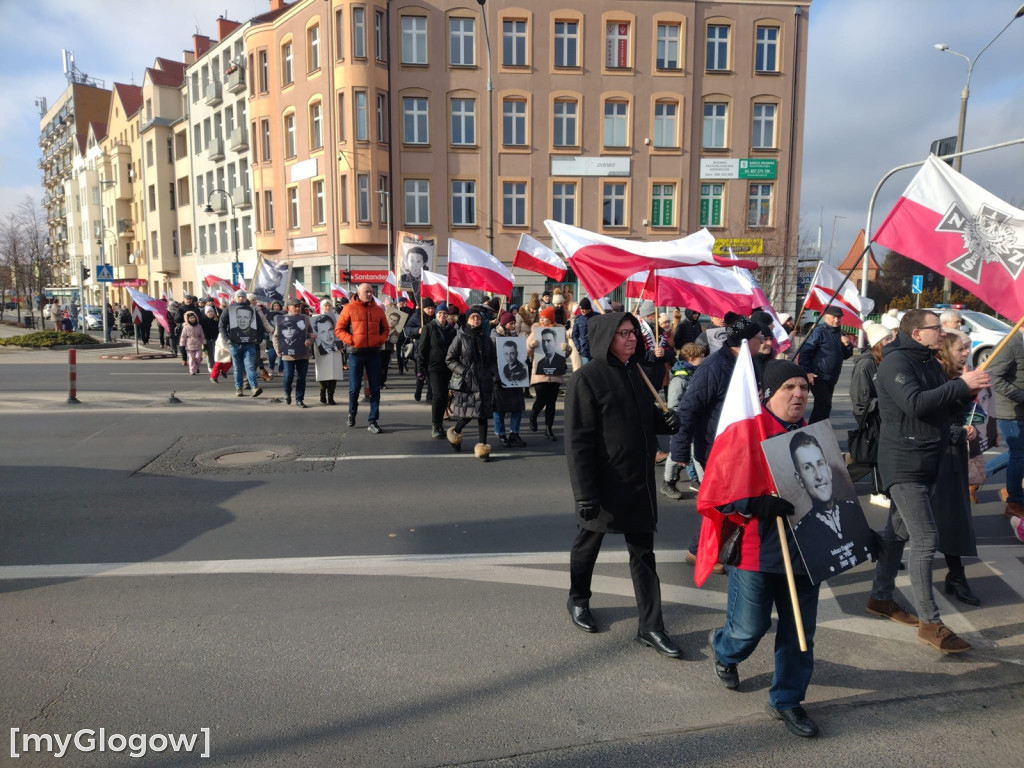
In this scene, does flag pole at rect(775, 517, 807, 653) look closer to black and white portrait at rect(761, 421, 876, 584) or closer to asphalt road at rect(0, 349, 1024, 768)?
black and white portrait at rect(761, 421, 876, 584)

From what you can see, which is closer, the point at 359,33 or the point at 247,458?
the point at 247,458

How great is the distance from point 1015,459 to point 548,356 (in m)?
5.32

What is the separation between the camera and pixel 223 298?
2006 cm

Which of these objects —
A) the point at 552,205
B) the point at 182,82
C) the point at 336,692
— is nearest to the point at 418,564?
the point at 336,692

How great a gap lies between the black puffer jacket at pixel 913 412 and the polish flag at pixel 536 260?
23.6ft

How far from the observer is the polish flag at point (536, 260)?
36.5ft

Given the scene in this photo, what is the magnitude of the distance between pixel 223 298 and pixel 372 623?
17.8 m

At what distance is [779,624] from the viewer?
3.35m

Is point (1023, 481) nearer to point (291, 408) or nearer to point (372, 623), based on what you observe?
point (372, 623)

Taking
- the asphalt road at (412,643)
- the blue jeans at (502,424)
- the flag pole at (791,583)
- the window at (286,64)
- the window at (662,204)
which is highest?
the window at (286,64)

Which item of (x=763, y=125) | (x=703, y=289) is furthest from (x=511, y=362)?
(x=763, y=125)

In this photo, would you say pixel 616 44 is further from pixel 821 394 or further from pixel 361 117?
pixel 821 394

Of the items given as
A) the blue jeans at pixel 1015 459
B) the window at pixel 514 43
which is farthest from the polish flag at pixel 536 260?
the window at pixel 514 43

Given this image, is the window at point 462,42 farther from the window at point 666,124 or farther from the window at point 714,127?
the window at point 714,127
